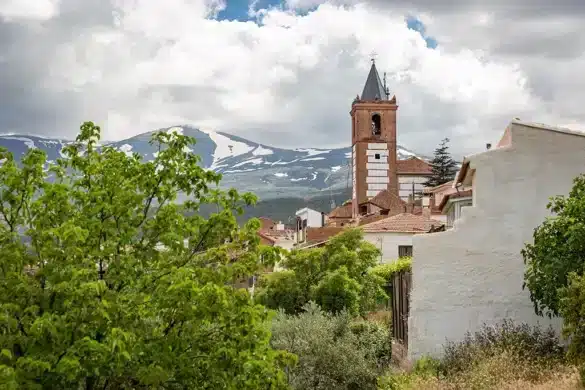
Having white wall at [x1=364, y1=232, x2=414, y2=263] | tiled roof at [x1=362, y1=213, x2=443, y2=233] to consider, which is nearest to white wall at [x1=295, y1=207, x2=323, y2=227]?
tiled roof at [x1=362, y1=213, x2=443, y2=233]

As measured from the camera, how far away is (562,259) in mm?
14984

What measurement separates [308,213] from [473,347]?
189 feet

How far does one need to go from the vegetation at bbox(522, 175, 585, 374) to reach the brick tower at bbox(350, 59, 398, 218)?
75873 millimetres

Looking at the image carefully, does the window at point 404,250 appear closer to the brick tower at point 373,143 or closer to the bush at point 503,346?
the bush at point 503,346

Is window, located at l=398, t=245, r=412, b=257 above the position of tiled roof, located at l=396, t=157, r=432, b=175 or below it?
below

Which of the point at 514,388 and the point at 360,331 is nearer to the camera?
the point at 514,388

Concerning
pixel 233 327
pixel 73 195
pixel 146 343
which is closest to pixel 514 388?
pixel 233 327

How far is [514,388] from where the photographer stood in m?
13.3

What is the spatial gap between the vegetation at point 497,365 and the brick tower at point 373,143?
74.6 m

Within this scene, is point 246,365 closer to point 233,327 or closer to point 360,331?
point 233,327

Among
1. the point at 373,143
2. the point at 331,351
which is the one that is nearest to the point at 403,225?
the point at 331,351

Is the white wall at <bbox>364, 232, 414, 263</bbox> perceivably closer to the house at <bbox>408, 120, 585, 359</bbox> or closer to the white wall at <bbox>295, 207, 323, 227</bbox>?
the house at <bbox>408, 120, 585, 359</bbox>

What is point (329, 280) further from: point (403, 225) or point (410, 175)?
point (410, 175)

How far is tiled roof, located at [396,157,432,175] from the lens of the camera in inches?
3722
